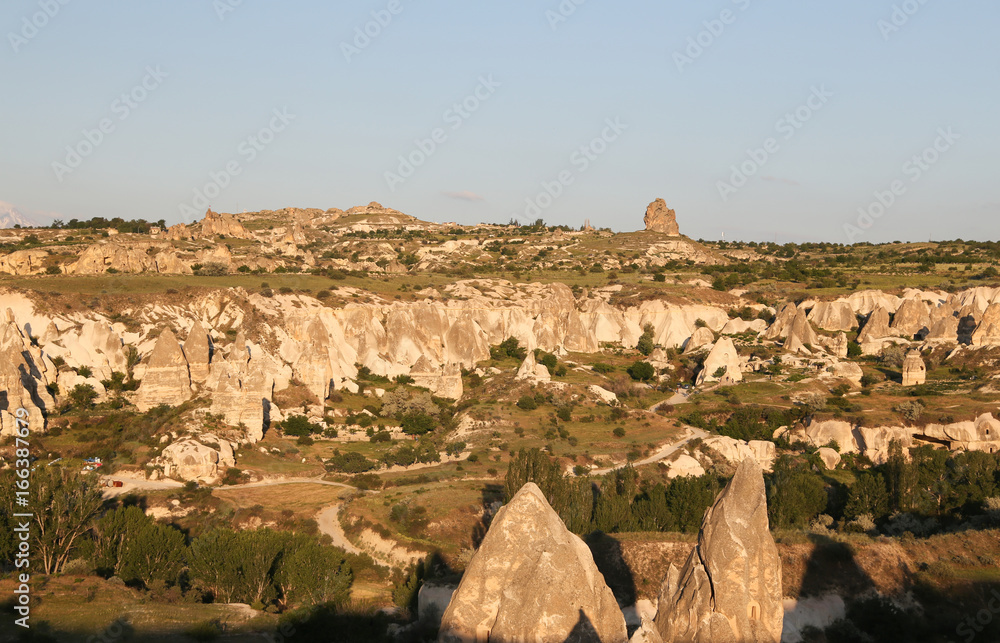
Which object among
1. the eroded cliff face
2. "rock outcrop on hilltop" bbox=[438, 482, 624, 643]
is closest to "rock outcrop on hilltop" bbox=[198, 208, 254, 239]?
the eroded cliff face

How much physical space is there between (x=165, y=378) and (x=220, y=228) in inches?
2937

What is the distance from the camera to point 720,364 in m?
60.4

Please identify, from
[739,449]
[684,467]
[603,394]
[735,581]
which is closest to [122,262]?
[603,394]

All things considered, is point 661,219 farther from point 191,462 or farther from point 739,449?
point 191,462

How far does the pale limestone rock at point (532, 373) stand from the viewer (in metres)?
55.3

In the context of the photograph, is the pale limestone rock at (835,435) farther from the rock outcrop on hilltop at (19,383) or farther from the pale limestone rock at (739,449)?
the rock outcrop on hilltop at (19,383)

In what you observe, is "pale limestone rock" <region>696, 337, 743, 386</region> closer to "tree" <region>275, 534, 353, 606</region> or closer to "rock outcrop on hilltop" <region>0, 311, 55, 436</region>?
"tree" <region>275, 534, 353, 606</region>

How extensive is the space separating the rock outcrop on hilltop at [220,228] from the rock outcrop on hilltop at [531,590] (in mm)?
106895

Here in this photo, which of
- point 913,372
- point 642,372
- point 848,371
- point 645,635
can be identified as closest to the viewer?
point 645,635

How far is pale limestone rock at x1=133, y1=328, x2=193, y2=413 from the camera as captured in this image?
45781 mm

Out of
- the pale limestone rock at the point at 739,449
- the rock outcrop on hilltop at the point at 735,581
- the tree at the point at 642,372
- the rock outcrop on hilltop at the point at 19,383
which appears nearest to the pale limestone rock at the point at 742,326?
the tree at the point at 642,372

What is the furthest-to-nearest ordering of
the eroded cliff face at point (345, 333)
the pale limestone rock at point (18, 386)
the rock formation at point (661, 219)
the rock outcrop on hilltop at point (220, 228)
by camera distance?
the rock formation at point (661, 219), the rock outcrop on hilltop at point (220, 228), the eroded cliff face at point (345, 333), the pale limestone rock at point (18, 386)

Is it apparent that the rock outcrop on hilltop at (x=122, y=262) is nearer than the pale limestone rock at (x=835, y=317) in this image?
Yes

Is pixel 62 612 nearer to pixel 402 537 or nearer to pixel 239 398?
pixel 402 537
